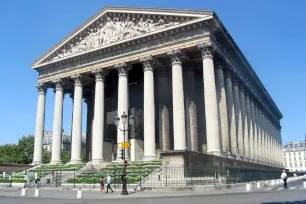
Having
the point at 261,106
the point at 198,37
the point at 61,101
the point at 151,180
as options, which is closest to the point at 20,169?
the point at 61,101

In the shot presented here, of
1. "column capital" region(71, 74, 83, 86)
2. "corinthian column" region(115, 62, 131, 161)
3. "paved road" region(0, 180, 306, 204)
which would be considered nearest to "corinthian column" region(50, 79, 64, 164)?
"column capital" region(71, 74, 83, 86)

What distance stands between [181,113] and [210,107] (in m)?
3.21

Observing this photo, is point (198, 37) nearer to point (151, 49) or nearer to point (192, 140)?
point (151, 49)

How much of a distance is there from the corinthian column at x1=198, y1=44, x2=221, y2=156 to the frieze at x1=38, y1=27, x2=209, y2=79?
197 cm

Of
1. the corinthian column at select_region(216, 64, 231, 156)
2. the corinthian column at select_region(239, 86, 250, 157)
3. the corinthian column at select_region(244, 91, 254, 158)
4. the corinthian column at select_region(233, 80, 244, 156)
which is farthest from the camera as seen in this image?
the corinthian column at select_region(244, 91, 254, 158)

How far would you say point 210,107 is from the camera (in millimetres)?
34500

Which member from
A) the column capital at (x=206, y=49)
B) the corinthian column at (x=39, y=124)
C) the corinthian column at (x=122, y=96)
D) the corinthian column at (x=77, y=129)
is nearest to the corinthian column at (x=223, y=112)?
the column capital at (x=206, y=49)

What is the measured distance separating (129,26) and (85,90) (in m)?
17.8

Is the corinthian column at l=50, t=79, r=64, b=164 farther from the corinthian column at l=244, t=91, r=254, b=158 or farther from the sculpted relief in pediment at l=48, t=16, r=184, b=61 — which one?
the corinthian column at l=244, t=91, r=254, b=158

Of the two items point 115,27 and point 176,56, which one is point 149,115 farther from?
point 115,27

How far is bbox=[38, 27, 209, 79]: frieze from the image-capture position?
120 feet

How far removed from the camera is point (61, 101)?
150 feet

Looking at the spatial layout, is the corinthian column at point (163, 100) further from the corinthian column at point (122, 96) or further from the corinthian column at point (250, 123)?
the corinthian column at point (250, 123)

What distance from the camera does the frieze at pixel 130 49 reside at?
36.5 m
